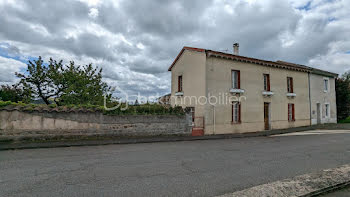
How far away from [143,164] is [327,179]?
4.54 m

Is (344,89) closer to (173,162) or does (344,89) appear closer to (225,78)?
(225,78)

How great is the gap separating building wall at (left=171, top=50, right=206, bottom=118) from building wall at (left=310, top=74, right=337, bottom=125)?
1371 centimetres

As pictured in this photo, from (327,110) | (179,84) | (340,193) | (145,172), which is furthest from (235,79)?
(327,110)

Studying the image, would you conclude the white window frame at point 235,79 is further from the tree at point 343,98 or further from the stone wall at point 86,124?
the tree at point 343,98

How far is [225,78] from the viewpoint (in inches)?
531

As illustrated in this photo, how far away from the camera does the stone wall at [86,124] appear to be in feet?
27.9

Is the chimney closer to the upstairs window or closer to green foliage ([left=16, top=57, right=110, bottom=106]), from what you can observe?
the upstairs window

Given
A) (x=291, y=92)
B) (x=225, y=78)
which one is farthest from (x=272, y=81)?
(x=225, y=78)

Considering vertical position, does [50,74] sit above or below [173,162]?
above

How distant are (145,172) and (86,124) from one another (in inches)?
250

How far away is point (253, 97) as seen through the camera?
14.6 m

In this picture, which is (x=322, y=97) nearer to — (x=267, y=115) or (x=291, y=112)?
(x=291, y=112)

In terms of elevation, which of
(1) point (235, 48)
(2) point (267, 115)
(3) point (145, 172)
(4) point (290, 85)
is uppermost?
(1) point (235, 48)

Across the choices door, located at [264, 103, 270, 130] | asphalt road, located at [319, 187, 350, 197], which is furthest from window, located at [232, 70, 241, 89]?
asphalt road, located at [319, 187, 350, 197]
